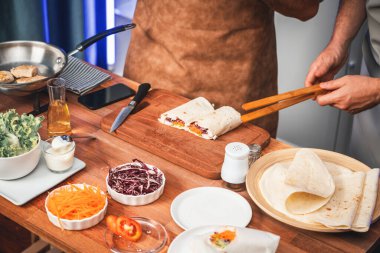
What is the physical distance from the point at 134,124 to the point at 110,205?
1.42ft

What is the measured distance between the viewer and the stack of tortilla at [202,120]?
193 centimetres

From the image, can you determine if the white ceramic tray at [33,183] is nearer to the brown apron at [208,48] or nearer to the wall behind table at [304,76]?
the brown apron at [208,48]

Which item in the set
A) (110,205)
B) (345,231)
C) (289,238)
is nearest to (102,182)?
(110,205)

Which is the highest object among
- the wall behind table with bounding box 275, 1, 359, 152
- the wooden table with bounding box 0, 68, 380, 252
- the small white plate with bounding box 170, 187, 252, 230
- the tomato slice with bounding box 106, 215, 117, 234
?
the tomato slice with bounding box 106, 215, 117, 234

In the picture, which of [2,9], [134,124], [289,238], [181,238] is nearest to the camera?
[181,238]

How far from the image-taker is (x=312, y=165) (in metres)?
1.68

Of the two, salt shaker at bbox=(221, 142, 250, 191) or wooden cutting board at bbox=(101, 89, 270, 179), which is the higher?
salt shaker at bbox=(221, 142, 250, 191)

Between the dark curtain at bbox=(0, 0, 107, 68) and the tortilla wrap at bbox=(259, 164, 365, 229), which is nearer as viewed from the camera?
the tortilla wrap at bbox=(259, 164, 365, 229)

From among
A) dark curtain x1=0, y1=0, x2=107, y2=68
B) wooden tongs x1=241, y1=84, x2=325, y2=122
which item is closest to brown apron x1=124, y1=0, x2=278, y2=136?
wooden tongs x1=241, y1=84, x2=325, y2=122

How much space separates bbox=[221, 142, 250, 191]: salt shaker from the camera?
1654mm

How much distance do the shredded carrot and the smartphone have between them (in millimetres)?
602

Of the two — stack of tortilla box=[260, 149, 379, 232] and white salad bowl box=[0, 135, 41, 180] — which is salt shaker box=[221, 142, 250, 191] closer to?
stack of tortilla box=[260, 149, 379, 232]

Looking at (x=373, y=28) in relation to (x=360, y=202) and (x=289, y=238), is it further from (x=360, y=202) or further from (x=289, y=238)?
(x=289, y=238)

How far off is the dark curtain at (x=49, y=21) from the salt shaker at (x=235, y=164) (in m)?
1.95
